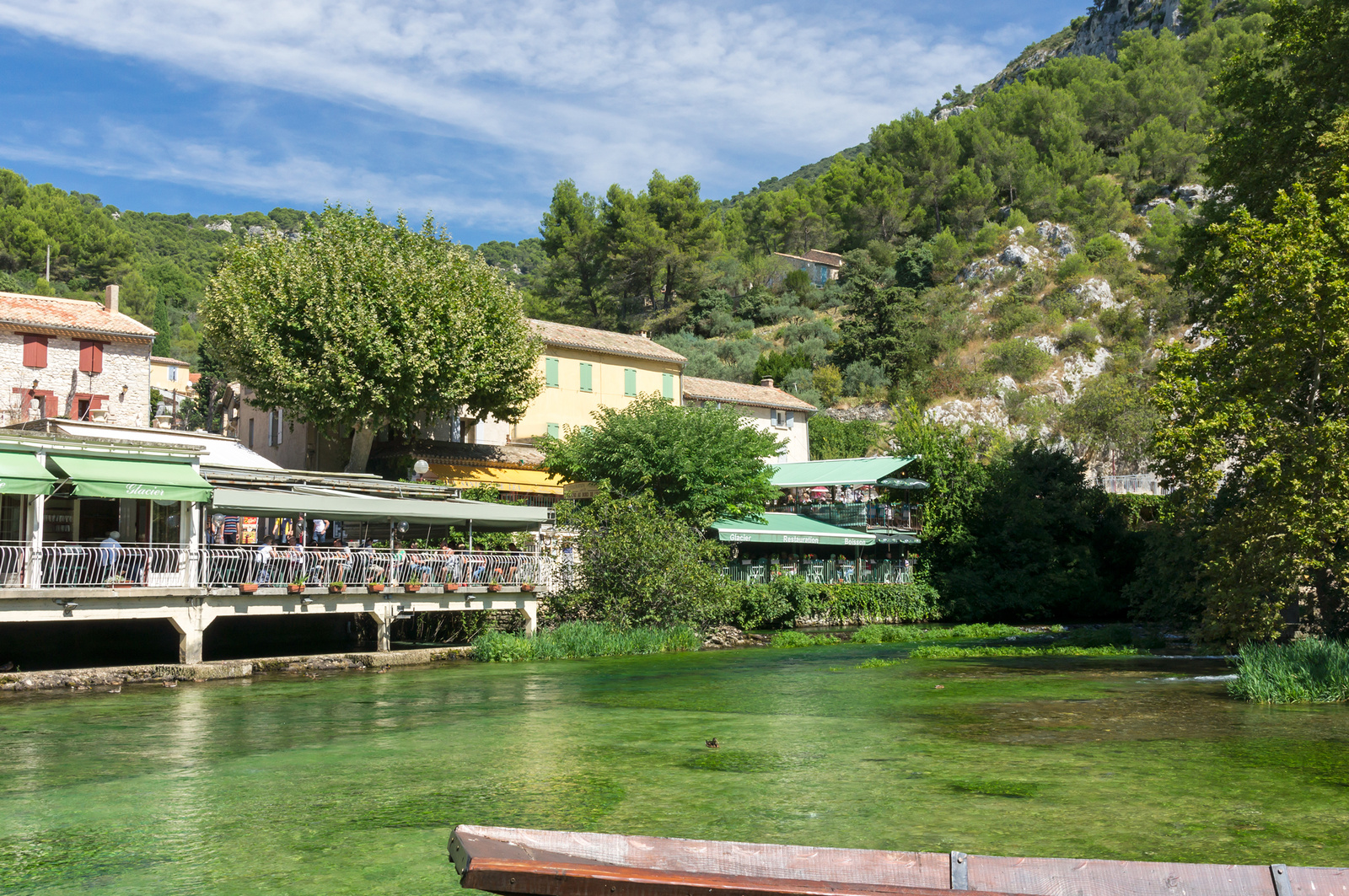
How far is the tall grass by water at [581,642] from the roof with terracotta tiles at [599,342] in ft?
55.0

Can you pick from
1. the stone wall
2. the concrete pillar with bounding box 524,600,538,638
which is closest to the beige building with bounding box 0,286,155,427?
the stone wall

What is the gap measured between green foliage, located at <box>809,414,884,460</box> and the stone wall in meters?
33.5

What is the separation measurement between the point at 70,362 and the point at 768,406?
31250 mm

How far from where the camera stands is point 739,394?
51781 millimetres

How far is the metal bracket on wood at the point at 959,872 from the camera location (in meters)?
4.62

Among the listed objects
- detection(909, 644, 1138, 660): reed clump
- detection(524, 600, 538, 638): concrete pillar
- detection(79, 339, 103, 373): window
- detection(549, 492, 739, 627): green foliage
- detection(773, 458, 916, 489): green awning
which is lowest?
detection(909, 644, 1138, 660): reed clump

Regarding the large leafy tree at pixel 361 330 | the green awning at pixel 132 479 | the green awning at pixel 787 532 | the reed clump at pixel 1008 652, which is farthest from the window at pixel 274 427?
the reed clump at pixel 1008 652

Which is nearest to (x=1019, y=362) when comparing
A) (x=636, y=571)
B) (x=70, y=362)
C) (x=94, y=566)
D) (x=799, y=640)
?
(x=799, y=640)

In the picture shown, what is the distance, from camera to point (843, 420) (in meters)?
64.1

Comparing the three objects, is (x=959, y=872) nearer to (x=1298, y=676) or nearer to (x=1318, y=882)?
(x=1318, y=882)

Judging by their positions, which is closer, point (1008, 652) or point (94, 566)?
point (94, 566)

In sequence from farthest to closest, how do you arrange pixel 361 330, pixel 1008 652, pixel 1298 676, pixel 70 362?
pixel 70 362, pixel 361 330, pixel 1008 652, pixel 1298 676

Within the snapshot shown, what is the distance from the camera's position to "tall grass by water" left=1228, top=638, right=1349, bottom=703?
1659 cm

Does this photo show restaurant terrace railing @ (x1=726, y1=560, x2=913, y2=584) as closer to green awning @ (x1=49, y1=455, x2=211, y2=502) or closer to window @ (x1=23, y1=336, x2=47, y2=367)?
green awning @ (x1=49, y1=455, x2=211, y2=502)
